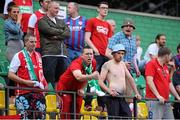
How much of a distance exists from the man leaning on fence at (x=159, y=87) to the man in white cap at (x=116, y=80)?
1.76 ft

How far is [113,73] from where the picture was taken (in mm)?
18641

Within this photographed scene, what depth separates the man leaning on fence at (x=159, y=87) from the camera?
19.2 m

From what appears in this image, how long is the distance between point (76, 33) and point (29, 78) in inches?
144

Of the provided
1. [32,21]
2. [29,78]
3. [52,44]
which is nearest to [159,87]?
[52,44]

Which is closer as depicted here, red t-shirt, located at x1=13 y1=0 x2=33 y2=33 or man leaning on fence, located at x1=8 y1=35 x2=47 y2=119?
man leaning on fence, located at x1=8 y1=35 x2=47 y2=119

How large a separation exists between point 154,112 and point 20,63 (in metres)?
3.14

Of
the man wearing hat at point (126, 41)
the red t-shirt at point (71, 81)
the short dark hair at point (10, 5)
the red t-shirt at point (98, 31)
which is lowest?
the red t-shirt at point (71, 81)

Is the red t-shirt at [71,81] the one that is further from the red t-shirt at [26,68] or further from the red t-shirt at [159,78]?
the red t-shirt at [159,78]

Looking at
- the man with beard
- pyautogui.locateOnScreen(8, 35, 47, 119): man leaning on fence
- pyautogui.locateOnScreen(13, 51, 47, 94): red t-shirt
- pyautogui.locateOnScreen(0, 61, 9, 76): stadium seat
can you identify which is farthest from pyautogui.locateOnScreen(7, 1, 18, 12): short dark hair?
the man with beard

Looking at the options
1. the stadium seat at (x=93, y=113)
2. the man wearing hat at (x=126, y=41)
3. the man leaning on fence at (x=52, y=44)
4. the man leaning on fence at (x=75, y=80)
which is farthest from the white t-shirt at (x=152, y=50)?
the man leaning on fence at (x=75, y=80)

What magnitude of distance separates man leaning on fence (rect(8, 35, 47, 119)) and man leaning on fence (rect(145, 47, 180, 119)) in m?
2.52

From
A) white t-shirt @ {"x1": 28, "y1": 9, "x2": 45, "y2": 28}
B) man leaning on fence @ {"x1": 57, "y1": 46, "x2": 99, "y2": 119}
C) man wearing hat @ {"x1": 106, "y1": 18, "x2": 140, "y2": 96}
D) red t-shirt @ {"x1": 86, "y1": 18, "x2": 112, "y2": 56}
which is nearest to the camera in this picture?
man leaning on fence @ {"x1": 57, "y1": 46, "x2": 99, "y2": 119}

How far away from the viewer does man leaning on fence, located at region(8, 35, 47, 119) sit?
17.1 metres

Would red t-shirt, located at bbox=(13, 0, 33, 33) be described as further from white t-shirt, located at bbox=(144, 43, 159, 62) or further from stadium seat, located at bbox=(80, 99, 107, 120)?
white t-shirt, located at bbox=(144, 43, 159, 62)
